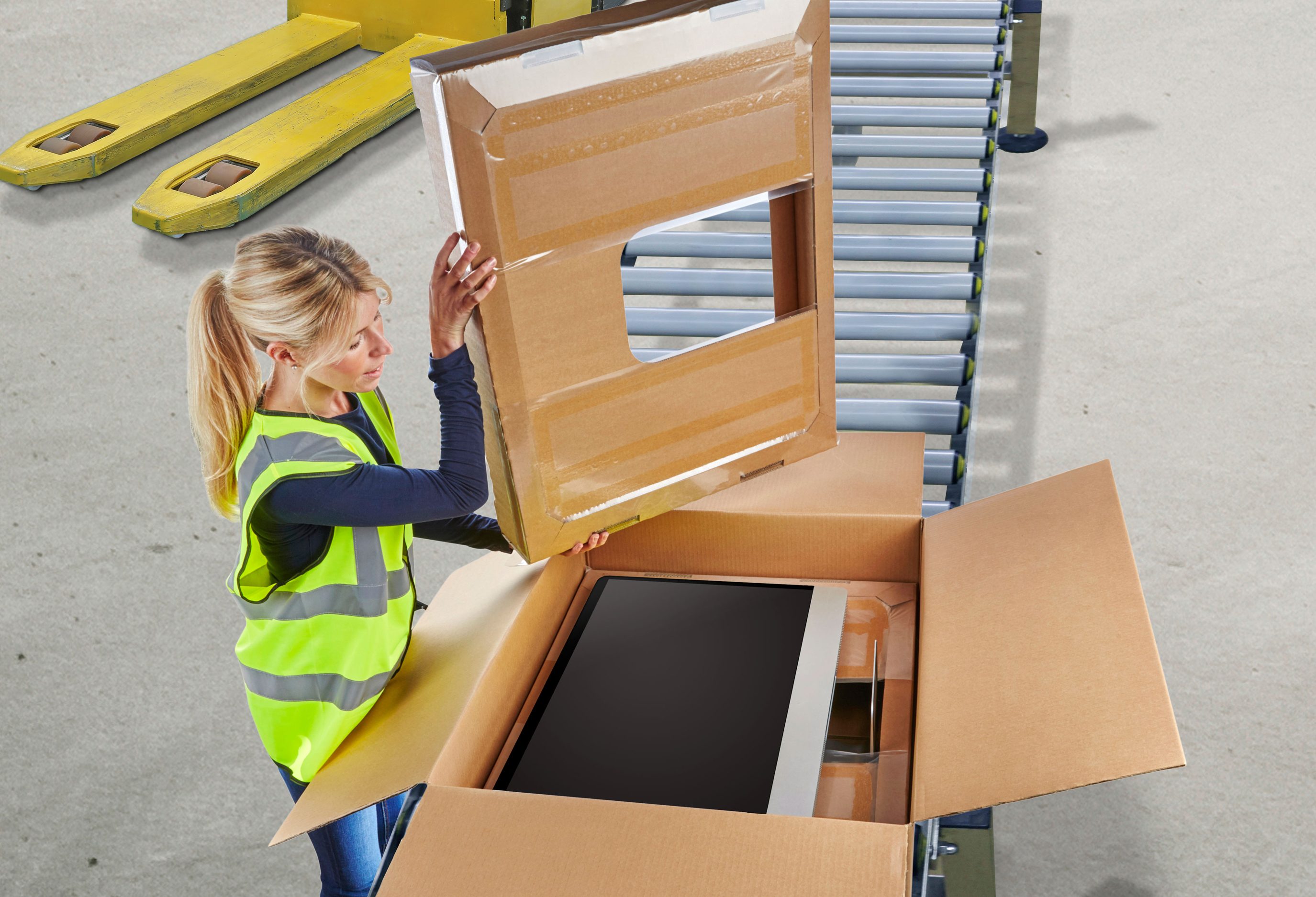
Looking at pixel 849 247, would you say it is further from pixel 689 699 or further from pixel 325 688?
pixel 325 688

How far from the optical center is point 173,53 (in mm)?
5539

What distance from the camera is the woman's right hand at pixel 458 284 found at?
1207mm

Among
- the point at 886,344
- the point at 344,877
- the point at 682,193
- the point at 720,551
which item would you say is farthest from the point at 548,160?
the point at 886,344

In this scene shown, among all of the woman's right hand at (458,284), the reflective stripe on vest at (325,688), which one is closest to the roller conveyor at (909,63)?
the woman's right hand at (458,284)

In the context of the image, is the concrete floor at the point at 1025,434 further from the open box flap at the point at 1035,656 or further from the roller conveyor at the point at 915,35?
the open box flap at the point at 1035,656

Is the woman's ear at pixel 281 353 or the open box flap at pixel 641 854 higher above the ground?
the woman's ear at pixel 281 353

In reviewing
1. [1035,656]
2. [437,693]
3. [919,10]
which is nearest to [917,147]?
[919,10]

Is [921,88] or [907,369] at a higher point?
[921,88]

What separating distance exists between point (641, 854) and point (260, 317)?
0.71 meters

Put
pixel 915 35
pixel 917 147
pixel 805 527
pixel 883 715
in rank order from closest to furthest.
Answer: pixel 883 715 → pixel 805 527 → pixel 917 147 → pixel 915 35

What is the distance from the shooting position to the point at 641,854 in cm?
109

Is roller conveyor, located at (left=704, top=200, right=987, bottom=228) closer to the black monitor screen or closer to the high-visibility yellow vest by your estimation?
the black monitor screen

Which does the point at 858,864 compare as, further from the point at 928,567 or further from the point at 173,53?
the point at 173,53

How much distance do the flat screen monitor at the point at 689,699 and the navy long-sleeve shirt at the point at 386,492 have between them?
291 mm
